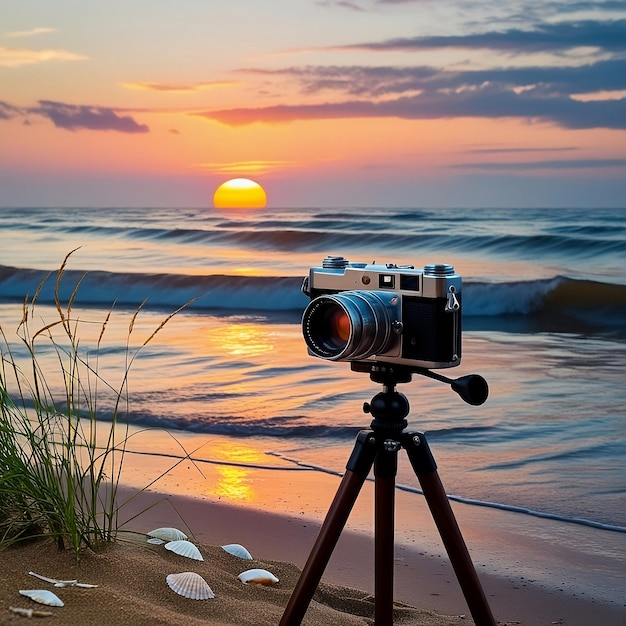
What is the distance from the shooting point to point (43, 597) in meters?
2.12

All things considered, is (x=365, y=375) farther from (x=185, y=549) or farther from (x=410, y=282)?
(x=410, y=282)

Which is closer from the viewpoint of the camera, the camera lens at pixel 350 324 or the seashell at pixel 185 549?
the camera lens at pixel 350 324

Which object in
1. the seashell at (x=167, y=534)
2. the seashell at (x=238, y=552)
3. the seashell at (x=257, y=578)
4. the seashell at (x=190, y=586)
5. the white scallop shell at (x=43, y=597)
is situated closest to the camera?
the white scallop shell at (x=43, y=597)

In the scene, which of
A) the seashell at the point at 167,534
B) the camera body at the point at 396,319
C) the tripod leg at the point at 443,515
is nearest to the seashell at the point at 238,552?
the seashell at the point at 167,534

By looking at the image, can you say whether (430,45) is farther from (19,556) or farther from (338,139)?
(19,556)

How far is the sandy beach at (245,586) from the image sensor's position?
219 cm

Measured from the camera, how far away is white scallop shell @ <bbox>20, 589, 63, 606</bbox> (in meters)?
2.12

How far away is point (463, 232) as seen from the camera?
65.0 feet

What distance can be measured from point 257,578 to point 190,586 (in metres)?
0.31

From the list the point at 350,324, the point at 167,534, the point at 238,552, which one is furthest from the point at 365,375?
the point at 350,324

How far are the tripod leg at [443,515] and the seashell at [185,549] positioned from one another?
857mm

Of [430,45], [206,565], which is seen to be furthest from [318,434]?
[430,45]

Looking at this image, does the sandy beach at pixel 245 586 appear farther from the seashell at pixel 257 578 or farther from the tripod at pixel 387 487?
the tripod at pixel 387 487

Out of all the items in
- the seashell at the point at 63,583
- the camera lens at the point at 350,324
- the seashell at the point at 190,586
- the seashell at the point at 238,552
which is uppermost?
the camera lens at the point at 350,324
